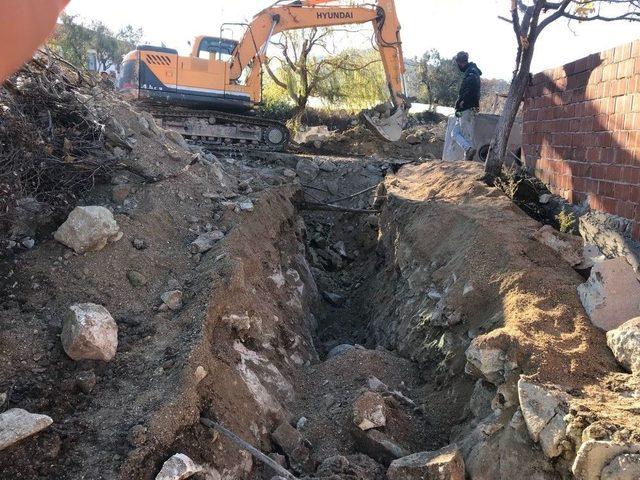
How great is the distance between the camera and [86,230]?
443 centimetres

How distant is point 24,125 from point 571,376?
4394 mm

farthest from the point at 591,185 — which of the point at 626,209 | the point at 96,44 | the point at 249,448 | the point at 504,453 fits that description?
the point at 96,44

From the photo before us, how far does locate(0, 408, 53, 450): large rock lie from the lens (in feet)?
9.12

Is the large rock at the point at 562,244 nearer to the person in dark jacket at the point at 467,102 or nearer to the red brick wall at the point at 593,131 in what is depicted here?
the red brick wall at the point at 593,131

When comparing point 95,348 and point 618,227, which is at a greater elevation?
point 618,227

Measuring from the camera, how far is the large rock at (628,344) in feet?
10.5

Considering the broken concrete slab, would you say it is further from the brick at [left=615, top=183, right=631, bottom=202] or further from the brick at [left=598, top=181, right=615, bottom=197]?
the brick at [left=598, top=181, right=615, bottom=197]

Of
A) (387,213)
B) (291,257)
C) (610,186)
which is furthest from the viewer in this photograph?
(387,213)

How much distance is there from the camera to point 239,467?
3314 mm

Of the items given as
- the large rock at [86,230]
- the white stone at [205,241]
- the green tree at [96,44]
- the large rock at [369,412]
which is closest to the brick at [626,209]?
the large rock at [369,412]

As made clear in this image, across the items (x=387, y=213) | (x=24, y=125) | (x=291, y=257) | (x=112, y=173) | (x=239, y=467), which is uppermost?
(x=24, y=125)

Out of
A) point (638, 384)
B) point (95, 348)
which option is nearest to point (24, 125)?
point (95, 348)

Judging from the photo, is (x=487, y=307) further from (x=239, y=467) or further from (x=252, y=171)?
(x=252, y=171)

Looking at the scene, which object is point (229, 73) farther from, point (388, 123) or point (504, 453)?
point (504, 453)
